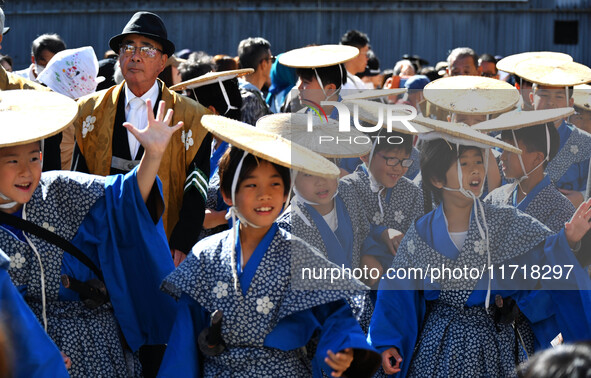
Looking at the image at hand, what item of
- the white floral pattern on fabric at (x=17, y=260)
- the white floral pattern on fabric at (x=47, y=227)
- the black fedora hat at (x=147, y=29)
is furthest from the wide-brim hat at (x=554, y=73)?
the white floral pattern on fabric at (x=17, y=260)

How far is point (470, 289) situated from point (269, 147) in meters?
1.17

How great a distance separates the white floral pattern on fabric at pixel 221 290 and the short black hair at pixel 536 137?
1.75m

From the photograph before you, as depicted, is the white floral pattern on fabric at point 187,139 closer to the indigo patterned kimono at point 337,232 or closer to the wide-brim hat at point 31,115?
the indigo patterned kimono at point 337,232

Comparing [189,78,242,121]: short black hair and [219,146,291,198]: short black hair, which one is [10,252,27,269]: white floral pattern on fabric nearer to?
[219,146,291,198]: short black hair

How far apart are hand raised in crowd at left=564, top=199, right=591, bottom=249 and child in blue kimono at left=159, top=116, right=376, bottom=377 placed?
107 centimetres

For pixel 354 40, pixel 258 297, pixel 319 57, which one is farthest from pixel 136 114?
pixel 354 40

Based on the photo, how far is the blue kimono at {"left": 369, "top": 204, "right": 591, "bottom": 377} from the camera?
3.88 metres

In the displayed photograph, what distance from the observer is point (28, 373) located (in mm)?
2814

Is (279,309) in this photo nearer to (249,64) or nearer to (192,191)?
(192,191)

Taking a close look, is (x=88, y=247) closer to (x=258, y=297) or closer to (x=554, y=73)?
(x=258, y=297)

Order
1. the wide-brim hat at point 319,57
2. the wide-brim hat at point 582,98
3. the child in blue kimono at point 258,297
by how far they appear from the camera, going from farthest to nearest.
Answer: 1. the wide-brim hat at point 319,57
2. the wide-brim hat at point 582,98
3. the child in blue kimono at point 258,297

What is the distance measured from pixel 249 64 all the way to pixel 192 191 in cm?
294

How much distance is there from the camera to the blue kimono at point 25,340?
8.65ft

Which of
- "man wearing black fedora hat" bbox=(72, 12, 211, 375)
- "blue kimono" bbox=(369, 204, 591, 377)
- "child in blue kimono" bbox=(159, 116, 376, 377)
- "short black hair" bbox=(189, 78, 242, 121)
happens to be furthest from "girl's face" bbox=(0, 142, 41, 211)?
"short black hair" bbox=(189, 78, 242, 121)
